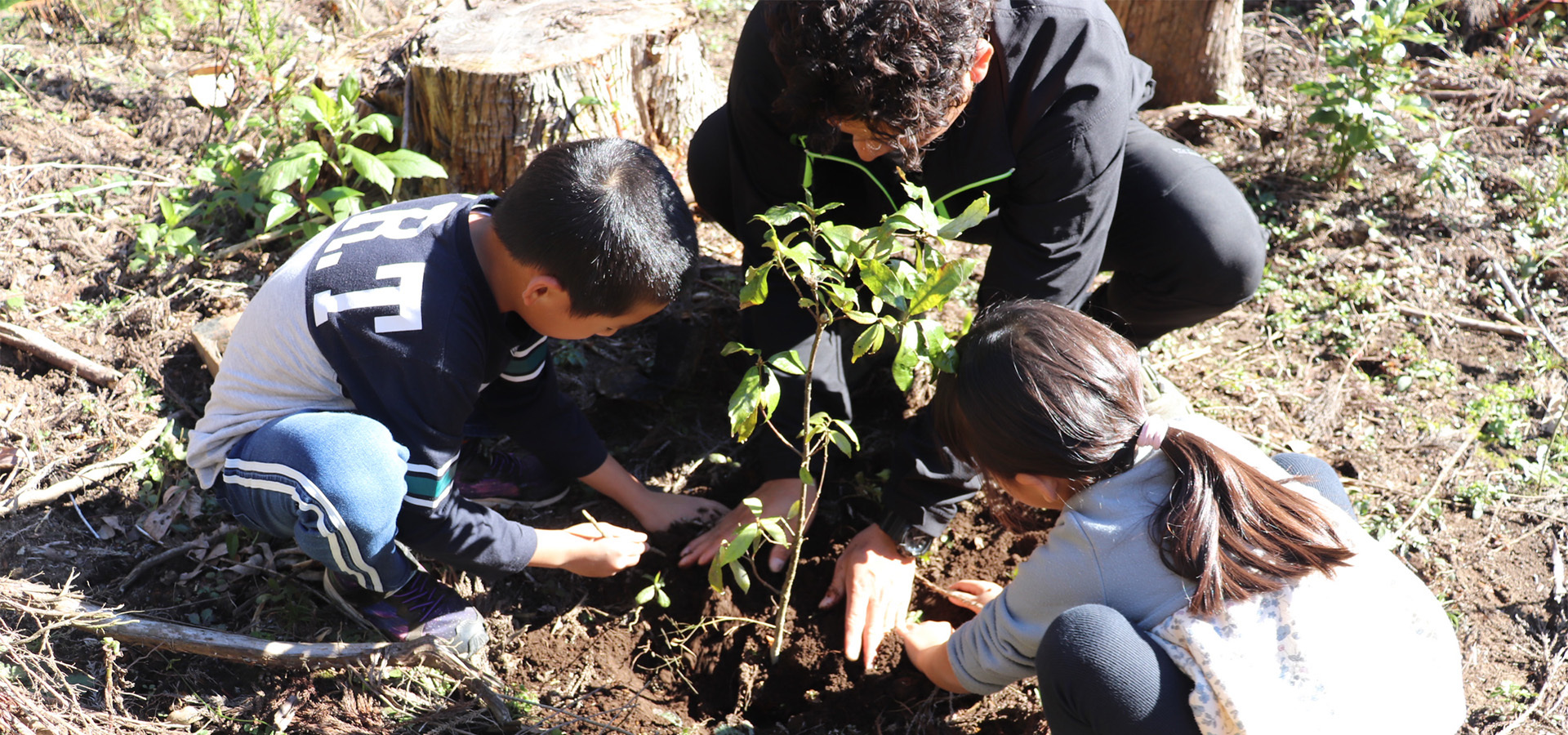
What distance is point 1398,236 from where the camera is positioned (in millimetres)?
3277

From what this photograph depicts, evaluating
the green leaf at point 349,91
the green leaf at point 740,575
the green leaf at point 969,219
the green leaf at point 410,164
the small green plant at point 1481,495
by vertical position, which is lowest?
the small green plant at point 1481,495

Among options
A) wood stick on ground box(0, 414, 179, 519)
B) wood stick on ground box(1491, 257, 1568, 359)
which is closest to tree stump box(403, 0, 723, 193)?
wood stick on ground box(0, 414, 179, 519)

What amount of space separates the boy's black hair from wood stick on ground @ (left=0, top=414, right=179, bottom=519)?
1.25 metres

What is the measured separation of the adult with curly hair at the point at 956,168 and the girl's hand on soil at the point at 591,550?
0.19 meters

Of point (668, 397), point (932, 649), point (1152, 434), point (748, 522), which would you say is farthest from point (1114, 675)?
point (668, 397)

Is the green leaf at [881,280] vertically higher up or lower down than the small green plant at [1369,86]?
higher up

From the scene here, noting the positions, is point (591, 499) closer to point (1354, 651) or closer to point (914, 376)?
point (914, 376)

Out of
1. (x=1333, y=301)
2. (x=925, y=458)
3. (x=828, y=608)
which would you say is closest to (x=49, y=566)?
(x=828, y=608)

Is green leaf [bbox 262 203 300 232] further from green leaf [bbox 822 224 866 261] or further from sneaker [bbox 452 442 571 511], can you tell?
green leaf [bbox 822 224 866 261]

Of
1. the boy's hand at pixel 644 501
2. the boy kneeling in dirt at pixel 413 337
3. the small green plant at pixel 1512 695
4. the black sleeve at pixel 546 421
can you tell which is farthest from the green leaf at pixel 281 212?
the small green plant at pixel 1512 695

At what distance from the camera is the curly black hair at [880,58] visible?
153cm

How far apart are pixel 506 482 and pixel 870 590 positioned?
982mm

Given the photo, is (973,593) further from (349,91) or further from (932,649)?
(349,91)

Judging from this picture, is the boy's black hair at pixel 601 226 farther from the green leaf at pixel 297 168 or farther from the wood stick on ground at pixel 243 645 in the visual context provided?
the green leaf at pixel 297 168
